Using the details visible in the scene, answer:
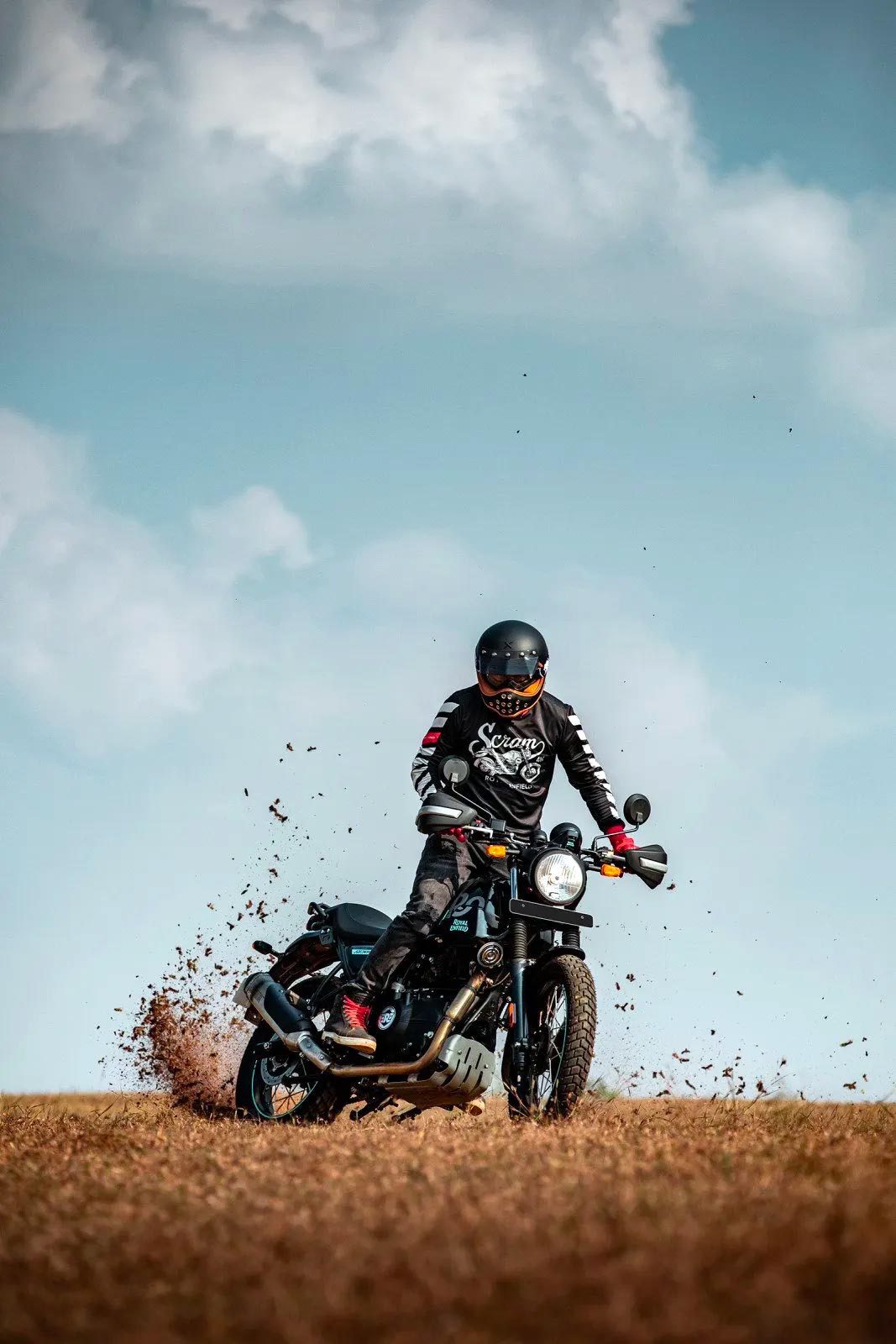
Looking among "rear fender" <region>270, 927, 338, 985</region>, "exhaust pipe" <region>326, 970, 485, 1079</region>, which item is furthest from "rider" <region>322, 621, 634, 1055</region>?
"rear fender" <region>270, 927, 338, 985</region>

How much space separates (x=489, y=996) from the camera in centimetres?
769

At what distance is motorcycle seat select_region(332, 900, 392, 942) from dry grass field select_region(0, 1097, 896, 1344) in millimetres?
2867

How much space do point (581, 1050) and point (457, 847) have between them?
143 centimetres

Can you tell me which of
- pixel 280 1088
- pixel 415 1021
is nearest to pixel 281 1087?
pixel 280 1088

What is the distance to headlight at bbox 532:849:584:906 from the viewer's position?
299 inches

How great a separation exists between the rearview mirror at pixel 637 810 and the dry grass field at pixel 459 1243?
2.64 m

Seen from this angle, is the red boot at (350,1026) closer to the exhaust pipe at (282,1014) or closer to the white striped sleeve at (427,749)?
the exhaust pipe at (282,1014)

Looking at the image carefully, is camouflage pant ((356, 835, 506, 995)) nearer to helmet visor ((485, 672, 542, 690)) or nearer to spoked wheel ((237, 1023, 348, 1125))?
spoked wheel ((237, 1023, 348, 1125))

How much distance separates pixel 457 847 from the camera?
812 centimetres

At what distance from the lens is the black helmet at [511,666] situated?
847 centimetres

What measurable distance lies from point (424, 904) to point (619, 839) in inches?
59.5

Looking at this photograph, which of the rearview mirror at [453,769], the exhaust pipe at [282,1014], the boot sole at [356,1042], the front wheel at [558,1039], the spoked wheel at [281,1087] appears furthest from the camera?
the spoked wheel at [281,1087]

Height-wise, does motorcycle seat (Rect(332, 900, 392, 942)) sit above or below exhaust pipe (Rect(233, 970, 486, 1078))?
above

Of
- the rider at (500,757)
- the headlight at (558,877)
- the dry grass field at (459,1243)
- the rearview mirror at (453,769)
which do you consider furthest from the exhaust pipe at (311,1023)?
the dry grass field at (459,1243)
